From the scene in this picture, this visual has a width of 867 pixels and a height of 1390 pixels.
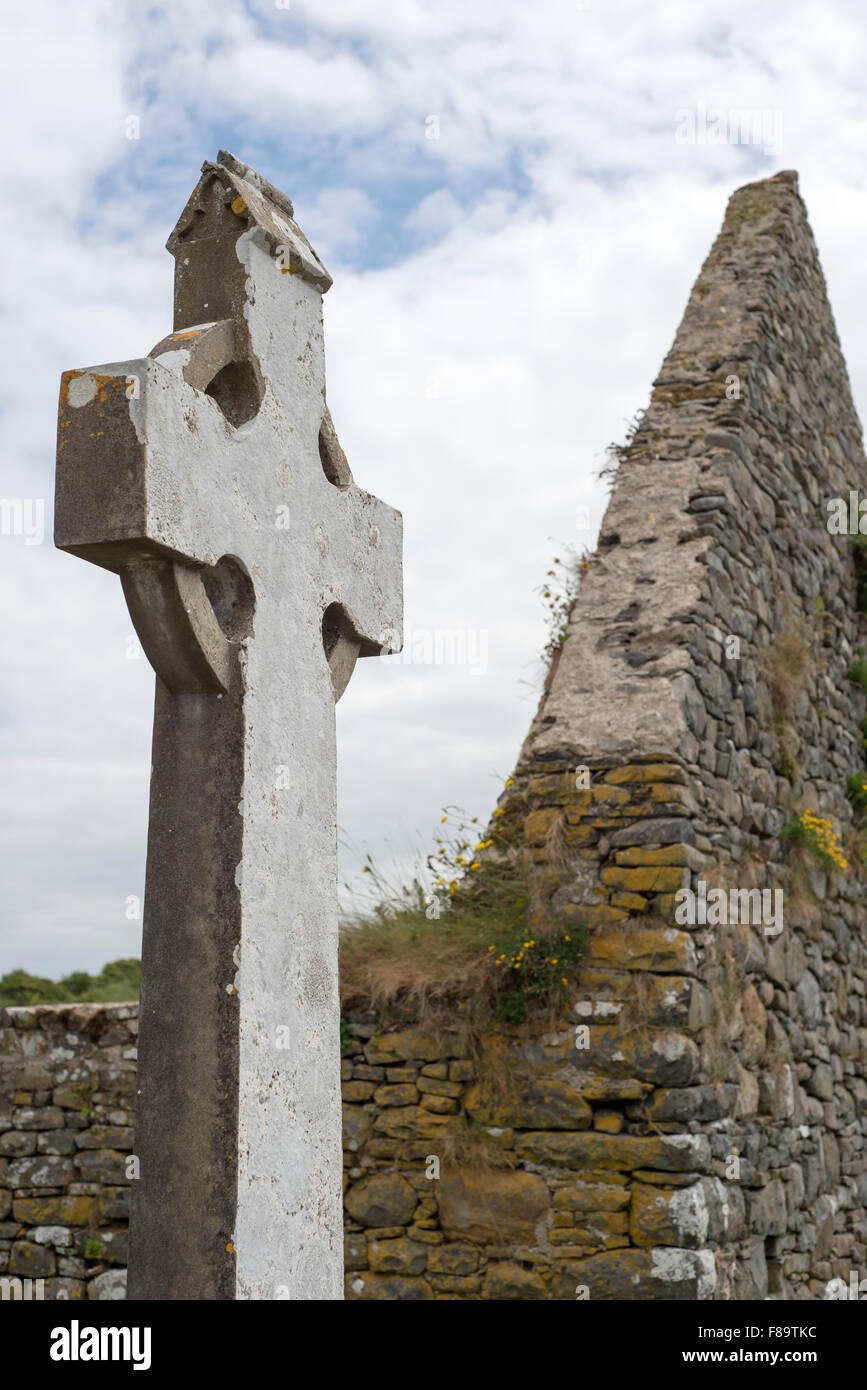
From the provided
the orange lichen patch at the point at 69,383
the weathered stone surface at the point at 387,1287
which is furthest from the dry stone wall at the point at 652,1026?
the orange lichen patch at the point at 69,383

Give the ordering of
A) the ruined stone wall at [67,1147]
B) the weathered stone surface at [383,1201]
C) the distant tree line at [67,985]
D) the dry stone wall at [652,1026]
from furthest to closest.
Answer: the distant tree line at [67,985], the ruined stone wall at [67,1147], the weathered stone surface at [383,1201], the dry stone wall at [652,1026]

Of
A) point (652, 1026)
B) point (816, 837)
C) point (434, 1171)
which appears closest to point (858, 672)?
point (816, 837)

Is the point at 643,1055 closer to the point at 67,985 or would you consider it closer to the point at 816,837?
the point at 816,837

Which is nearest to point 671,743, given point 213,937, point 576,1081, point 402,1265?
point 576,1081

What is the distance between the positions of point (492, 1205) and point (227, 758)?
12.2 ft

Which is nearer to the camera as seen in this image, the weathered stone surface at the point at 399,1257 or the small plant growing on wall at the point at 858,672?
the weathered stone surface at the point at 399,1257

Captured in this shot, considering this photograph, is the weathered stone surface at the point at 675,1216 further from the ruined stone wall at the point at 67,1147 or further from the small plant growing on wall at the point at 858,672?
the small plant growing on wall at the point at 858,672

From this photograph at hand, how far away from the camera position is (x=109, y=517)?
2492 mm

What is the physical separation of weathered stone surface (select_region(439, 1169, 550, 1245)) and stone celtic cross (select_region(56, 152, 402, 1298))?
117 inches

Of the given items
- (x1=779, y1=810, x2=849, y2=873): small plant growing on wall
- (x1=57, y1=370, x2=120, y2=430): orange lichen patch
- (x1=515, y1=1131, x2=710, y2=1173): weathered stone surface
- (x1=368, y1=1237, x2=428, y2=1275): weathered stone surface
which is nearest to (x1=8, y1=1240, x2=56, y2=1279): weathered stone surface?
(x1=368, y1=1237, x2=428, y2=1275): weathered stone surface

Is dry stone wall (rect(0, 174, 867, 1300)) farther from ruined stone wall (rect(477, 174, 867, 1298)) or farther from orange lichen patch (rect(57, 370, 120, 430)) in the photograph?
orange lichen patch (rect(57, 370, 120, 430))

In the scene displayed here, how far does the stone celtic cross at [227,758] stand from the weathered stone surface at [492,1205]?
296 centimetres

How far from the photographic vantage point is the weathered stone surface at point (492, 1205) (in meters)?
5.62

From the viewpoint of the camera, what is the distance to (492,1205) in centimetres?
569
